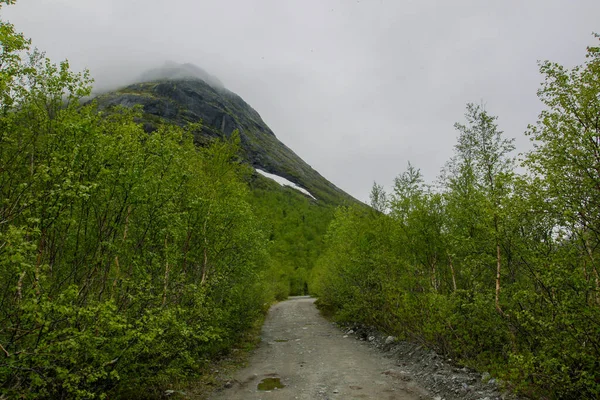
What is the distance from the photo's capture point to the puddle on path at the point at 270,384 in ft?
40.8

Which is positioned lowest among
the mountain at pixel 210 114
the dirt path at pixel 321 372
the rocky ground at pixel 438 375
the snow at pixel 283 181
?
the dirt path at pixel 321 372

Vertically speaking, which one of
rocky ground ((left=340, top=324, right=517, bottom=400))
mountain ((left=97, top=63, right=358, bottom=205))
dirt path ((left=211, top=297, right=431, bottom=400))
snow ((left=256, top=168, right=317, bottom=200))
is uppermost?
mountain ((left=97, top=63, right=358, bottom=205))

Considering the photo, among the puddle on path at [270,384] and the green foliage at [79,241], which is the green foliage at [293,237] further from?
the green foliage at [79,241]

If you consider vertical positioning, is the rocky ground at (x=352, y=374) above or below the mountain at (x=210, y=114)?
below

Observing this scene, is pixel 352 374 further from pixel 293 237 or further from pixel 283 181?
pixel 283 181

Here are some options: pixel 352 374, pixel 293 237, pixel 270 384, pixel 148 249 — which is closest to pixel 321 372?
pixel 352 374

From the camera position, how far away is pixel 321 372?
14242 mm

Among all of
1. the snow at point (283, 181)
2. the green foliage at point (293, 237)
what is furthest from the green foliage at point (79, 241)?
the snow at point (283, 181)

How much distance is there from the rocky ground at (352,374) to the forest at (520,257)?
801mm

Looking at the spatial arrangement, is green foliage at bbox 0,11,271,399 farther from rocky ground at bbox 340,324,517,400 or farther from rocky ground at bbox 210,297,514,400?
rocky ground at bbox 340,324,517,400

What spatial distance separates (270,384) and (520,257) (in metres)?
9.20

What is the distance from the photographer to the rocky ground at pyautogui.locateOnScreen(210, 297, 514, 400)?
11.0 metres

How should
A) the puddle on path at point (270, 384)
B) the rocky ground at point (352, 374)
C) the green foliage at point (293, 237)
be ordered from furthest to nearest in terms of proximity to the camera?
the green foliage at point (293, 237) < the puddle on path at point (270, 384) < the rocky ground at point (352, 374)

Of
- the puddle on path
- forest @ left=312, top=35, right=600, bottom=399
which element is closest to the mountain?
forest @ left=312, top=35, right=600, bottom=399
